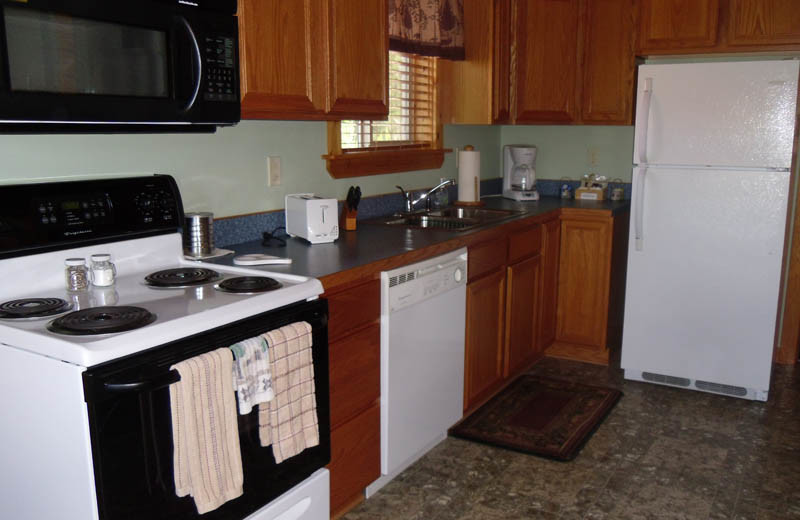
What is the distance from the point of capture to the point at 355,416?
2361mm

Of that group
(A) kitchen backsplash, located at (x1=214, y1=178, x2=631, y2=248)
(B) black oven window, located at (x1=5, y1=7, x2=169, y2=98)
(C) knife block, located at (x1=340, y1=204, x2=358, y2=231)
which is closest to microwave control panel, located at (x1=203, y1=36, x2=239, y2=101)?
(B) black oven window, located at (x1=5, y1=7, x2=169, y2=98)

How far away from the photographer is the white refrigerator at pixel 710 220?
3.29 meters

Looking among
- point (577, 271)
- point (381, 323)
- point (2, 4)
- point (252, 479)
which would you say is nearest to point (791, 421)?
point (577, 271)

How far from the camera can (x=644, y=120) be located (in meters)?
3.47

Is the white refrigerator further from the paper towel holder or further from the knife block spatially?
the knife block

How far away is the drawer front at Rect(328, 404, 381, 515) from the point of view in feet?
7.53

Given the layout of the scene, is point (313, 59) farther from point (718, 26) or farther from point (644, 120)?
point (718, 26)

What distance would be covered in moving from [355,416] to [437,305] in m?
0.60

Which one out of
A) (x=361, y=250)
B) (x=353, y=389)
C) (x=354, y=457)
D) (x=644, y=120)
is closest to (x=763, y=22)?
(x=644, y=120)

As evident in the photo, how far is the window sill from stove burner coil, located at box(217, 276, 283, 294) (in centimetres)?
117

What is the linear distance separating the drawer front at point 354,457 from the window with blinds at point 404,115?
1.35 metres

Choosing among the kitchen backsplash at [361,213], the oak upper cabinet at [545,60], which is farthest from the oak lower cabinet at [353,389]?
the oak upper cabinet at [545,60]

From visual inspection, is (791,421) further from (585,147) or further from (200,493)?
(200,493)

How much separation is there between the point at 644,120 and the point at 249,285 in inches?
93.1
